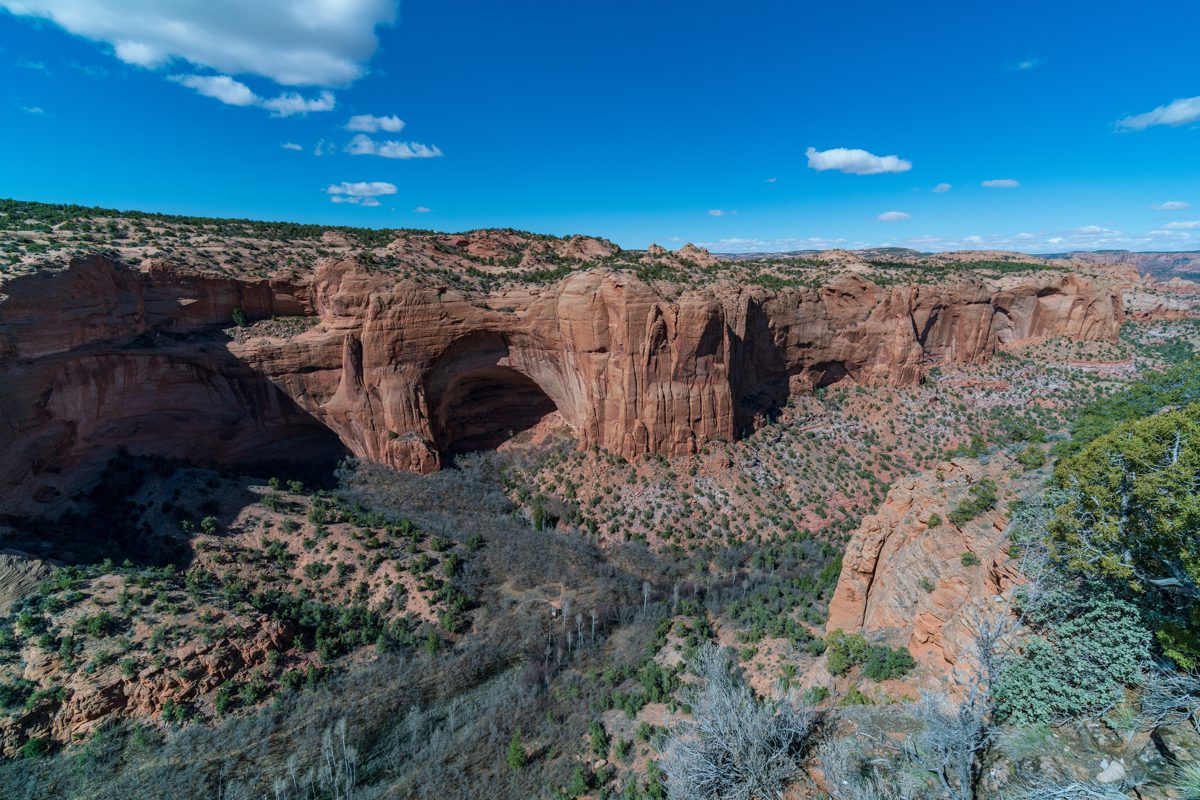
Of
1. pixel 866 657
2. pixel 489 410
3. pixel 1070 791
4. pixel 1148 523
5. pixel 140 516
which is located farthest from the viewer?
pixel 489 410

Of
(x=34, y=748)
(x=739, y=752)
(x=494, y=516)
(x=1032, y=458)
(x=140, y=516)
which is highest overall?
(x=1032, y=458)

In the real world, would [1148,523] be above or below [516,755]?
above

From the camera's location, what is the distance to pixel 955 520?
14594mm

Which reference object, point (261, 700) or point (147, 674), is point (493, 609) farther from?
point (147, 674)

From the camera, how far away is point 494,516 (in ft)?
98.4

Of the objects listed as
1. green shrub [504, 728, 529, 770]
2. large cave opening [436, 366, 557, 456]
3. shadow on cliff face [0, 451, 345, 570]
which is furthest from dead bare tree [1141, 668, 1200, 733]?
shadow on cliff face [0, 451, 345, 570]

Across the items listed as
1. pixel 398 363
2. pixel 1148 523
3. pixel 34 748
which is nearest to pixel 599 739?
pixel 1148 523

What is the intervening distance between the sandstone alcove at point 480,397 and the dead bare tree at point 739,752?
24.3 m

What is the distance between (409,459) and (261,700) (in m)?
15.0

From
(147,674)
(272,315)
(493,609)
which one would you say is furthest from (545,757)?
(272,315)

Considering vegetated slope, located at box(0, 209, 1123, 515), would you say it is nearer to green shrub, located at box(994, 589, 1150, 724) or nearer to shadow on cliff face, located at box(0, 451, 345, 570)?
shadow on cliff face, located at box(0, 451, 345, 570)

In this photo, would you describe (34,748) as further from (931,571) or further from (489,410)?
(931,571)

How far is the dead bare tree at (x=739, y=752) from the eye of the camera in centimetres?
1062

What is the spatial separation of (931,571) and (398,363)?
91.6 feet
